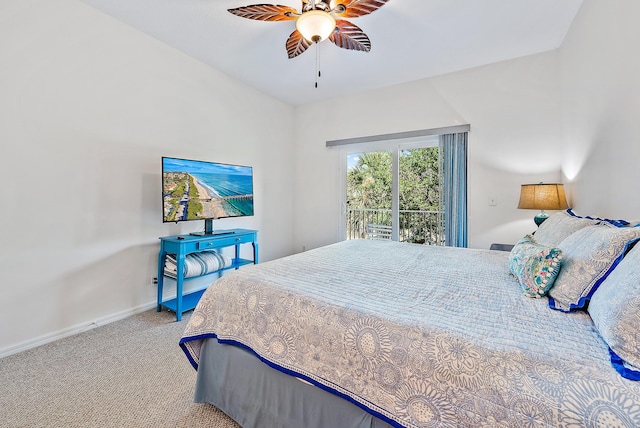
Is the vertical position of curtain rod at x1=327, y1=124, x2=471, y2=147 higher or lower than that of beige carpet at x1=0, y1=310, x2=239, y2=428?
higher

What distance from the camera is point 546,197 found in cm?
248

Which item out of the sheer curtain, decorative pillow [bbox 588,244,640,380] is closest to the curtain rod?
the sheer curtain

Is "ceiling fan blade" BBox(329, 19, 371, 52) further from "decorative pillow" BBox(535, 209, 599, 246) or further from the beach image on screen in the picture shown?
"decorative pillow" BBox(535, 209, 599, 246)

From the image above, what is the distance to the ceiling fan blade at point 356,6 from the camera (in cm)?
185

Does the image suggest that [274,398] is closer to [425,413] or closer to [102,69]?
[425,413]

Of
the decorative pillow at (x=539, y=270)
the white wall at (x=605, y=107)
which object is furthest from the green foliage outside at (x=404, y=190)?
the decorative pillow at (x=539, y=270)

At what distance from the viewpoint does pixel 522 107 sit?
296cm

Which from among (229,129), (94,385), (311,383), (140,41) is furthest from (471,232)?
(140,41)

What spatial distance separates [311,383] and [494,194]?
3.01m

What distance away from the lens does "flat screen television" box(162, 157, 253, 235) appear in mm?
2545

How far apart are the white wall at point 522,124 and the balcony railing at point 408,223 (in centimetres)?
32

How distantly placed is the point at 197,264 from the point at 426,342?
2.37 m

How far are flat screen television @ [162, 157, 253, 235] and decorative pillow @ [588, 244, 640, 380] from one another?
2.80m

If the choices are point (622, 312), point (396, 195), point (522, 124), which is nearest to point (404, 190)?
point (396, 195)
